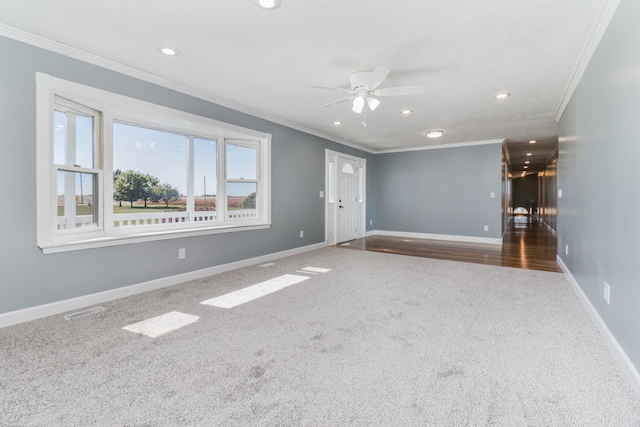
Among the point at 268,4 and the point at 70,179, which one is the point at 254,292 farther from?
the point at 268,4

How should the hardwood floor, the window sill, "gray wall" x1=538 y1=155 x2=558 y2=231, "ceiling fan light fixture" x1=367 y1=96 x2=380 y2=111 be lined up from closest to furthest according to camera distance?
the window sill → "ceiling fan light fixture" x1=367 y1=96 x2=380 y2=111 → the hardwood floor → "gray wall" x1=538 y1=155 x2=558 y2=231

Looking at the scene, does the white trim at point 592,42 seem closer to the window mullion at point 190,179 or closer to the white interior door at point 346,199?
the white interior door at point 346,199

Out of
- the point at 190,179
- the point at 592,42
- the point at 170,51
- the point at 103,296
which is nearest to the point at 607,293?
the point at 592,42

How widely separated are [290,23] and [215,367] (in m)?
2.52

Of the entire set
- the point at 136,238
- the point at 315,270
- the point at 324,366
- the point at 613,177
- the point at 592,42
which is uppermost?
the point at 592,42

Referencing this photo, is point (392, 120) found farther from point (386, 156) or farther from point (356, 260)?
point (386, 156)

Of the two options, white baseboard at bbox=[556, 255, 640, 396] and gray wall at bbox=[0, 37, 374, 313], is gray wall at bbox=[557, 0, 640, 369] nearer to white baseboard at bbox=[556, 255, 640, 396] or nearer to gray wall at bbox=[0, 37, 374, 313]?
white baseboard at bbox=[556, 255, 640, 396]

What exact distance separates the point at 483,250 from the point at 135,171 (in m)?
6.09

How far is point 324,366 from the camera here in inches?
72.9

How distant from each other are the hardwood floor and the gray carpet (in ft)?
5.90

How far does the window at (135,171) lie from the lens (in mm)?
2727

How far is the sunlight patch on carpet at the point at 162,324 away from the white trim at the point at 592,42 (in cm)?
Result: 387

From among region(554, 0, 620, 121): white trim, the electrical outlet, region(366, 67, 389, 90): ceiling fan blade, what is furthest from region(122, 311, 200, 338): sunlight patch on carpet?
region(554, 0, 620, 121): white trim

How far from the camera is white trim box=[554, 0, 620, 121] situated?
207 centimetres
